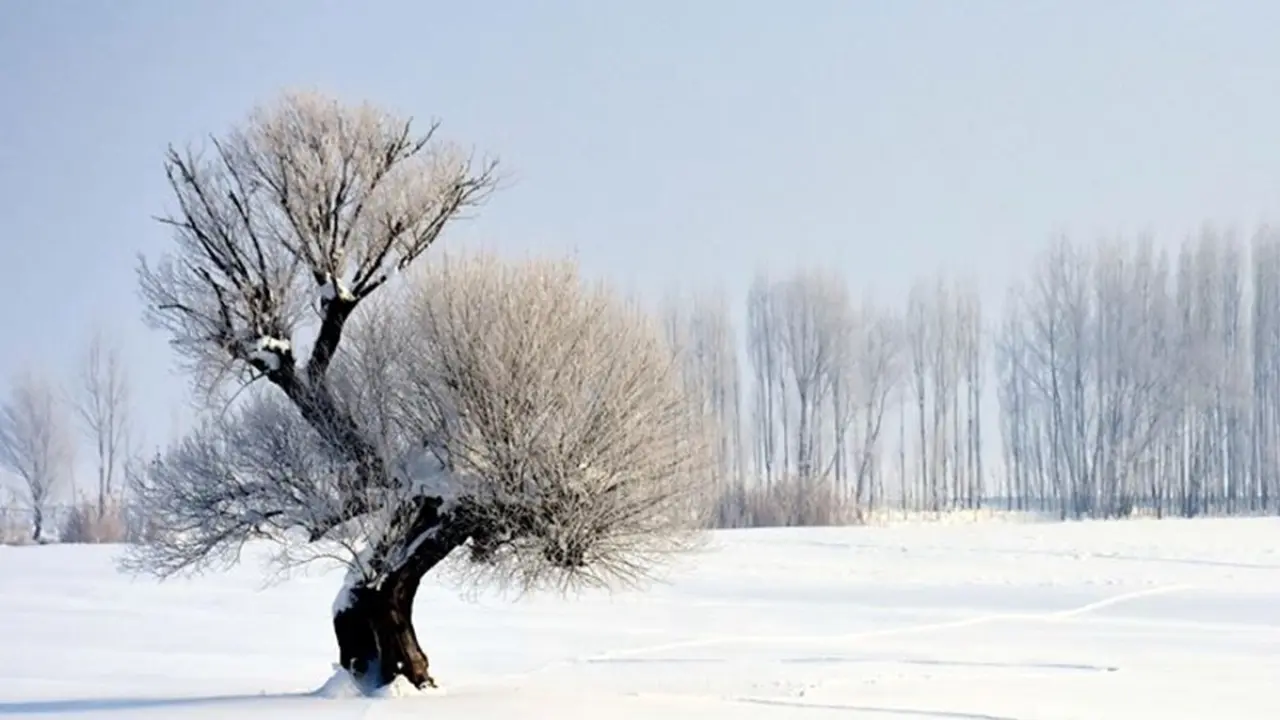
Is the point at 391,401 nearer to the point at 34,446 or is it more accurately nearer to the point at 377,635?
the point at 377,635

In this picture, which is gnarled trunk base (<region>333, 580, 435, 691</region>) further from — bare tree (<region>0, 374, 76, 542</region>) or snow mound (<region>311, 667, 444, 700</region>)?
bare tree (<region>0, 374, 76, 542</region>)

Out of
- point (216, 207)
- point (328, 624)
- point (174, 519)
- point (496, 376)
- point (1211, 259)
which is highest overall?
point (1211, 259)

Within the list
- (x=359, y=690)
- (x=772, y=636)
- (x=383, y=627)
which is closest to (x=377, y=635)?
(x=383, y=627)

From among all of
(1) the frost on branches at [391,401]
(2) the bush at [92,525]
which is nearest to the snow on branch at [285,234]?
(1) the frost on branches at [391,401]

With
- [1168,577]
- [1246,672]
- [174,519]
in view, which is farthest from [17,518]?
[1246,672]

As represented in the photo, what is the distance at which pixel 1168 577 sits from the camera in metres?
32.7

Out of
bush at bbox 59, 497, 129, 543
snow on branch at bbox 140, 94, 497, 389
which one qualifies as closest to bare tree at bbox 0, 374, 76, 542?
bush at bbox 59, 497, 129, 543

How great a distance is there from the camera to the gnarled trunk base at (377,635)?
15.6 m

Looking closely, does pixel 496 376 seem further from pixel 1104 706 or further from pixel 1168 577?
pixel 1168 577

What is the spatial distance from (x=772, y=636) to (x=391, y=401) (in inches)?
441

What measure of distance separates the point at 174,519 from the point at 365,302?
2.84 meters

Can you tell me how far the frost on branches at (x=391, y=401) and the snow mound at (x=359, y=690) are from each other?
84 millimetres

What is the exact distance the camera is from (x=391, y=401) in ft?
49.3

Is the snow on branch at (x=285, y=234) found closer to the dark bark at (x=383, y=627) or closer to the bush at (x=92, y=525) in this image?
the dark bark at (x=383, y=627)
